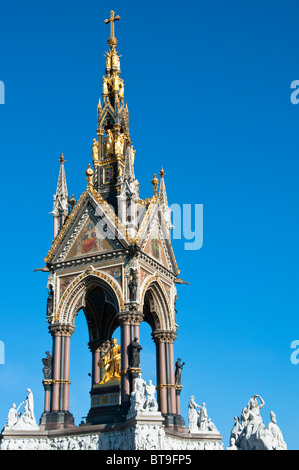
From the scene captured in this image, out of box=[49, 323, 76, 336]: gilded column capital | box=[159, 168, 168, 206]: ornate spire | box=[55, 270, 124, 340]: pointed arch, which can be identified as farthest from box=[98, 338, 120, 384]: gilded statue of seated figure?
box=[159, 168, 168, 206]: ornate spire

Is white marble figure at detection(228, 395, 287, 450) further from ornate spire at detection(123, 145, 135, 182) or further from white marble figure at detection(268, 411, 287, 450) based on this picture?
ornate spire at detection(123, 145, 135, 182)

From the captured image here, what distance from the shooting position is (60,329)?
33.4 m

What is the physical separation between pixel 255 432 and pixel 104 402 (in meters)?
12.7

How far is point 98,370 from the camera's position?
3547 cm

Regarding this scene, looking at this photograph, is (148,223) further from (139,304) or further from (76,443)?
(76,443)

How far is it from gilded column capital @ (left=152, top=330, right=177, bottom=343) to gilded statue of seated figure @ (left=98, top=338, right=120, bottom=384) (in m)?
2.03

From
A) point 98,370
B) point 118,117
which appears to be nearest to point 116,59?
point 118,117

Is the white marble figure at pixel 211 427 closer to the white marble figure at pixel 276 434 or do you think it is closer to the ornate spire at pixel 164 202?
the ornate spire at pixel 164 202

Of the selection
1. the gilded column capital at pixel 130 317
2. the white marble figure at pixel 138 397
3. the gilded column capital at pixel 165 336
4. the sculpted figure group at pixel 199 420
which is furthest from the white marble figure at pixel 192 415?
the white marble figure at pixel 138 397

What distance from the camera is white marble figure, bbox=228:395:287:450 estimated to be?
21.4 metres

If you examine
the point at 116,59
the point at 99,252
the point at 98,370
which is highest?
the point at 116,59

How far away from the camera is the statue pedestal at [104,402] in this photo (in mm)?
32156

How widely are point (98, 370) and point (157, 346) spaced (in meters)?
3.10

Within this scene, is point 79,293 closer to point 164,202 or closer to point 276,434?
point 164,202
